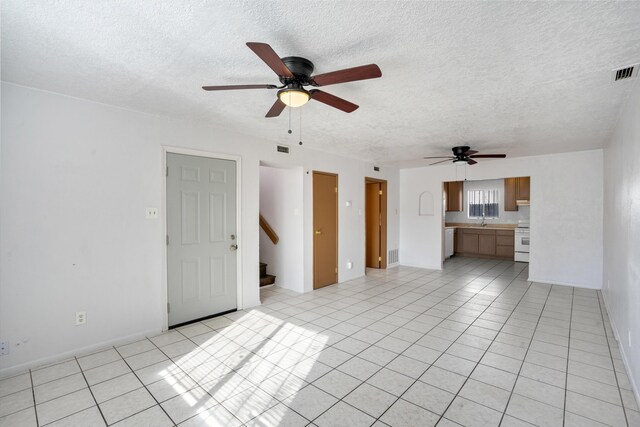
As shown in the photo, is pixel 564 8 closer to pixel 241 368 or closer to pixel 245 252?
pixel 241 368

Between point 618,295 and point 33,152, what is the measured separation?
607 centimetres

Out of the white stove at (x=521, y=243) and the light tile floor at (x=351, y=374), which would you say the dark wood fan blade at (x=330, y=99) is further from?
the white stove at (x=521, y=243)

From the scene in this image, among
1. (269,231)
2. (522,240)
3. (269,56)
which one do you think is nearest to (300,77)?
(269,56)

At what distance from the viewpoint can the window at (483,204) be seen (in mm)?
8586

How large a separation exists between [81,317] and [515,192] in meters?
9.29

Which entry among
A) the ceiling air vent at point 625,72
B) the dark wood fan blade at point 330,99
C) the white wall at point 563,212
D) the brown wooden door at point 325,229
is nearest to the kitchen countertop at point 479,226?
the white wall at point 563,212

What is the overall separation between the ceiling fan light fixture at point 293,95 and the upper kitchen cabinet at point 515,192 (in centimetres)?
773

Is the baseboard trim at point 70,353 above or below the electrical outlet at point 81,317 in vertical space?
below

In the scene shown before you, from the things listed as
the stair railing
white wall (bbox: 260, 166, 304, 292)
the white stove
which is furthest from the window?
the stair railing

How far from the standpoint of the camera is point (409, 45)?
1930 millimetres

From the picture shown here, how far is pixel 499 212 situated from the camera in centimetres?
850

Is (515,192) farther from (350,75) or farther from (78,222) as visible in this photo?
(78,222)

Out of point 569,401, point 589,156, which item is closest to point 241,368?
point 569,401

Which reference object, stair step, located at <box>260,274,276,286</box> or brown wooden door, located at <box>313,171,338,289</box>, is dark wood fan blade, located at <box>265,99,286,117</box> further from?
stair step, located at <box>260,274,276,286</box>
